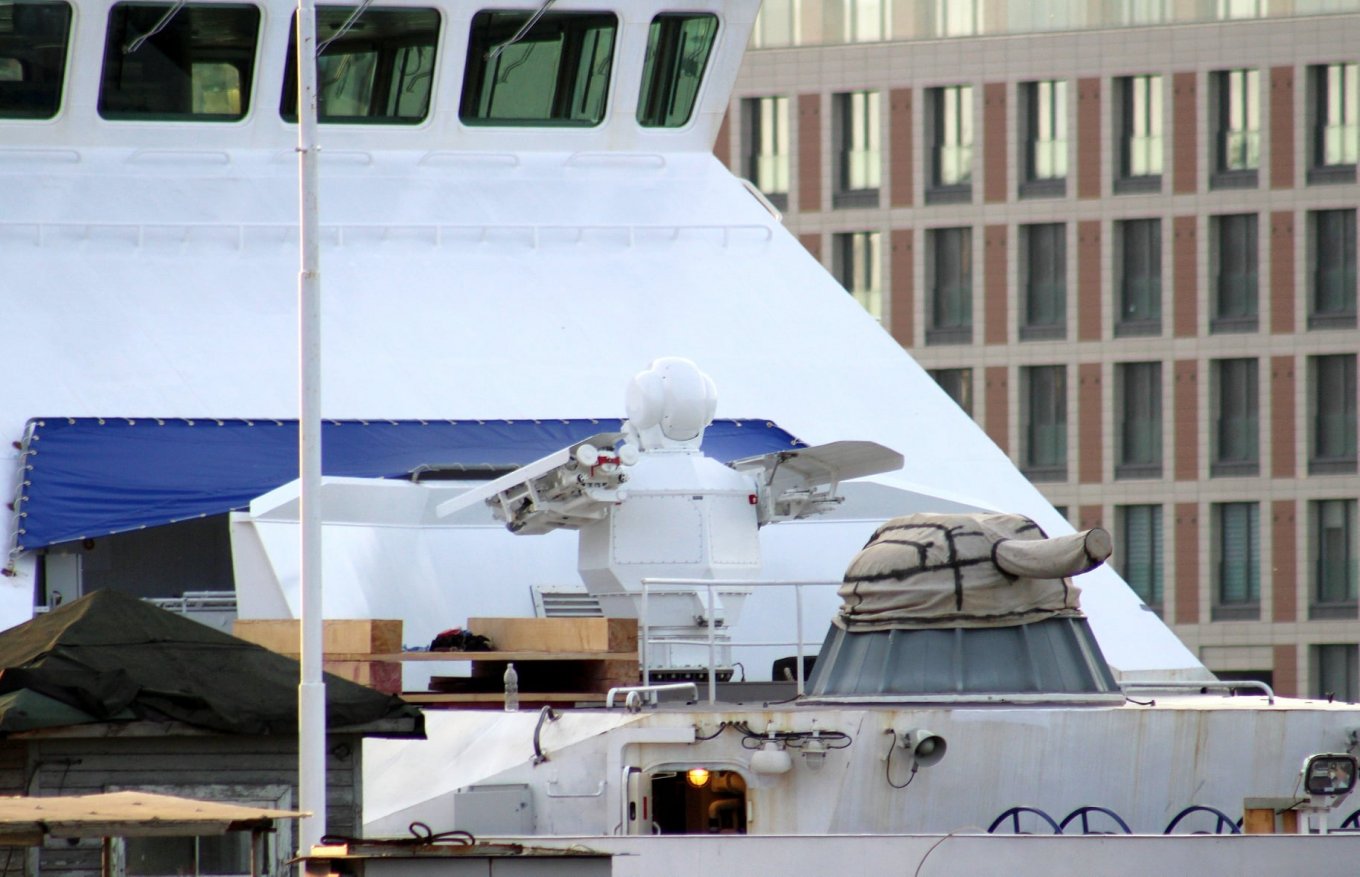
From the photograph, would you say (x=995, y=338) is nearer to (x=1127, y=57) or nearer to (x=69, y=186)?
(x=1127, y=57)

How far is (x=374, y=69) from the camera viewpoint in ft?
82.6

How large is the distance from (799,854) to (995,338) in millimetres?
43784

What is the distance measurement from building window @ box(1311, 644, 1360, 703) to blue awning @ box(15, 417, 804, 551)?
3512 centimetres

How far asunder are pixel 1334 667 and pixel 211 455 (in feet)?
126

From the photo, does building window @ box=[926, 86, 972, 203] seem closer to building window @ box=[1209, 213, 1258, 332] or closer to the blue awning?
building window @ box=[1209, 213, 1258, 332]

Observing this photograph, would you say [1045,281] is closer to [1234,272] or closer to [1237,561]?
[1234,272]

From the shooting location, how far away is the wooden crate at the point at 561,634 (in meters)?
19.1

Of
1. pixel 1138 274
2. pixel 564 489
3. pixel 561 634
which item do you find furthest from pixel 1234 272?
pixel 561 634

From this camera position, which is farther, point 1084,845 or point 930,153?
point 930,153

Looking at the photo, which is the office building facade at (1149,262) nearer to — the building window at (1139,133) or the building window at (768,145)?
the building window at (1139,133)

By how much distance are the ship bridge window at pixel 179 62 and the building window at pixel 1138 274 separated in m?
35.4

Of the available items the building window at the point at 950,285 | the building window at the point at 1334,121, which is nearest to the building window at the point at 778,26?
the building window at the point at 950,285

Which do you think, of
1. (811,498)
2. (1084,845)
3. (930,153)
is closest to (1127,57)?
(930,153)

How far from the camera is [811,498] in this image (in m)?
20.0
